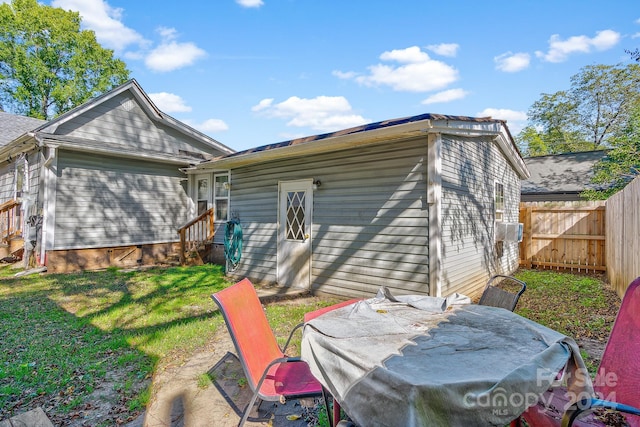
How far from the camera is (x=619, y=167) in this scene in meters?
11.3

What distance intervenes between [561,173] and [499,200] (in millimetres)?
9956

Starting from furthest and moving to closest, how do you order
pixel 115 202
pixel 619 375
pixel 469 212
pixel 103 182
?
pixel 115 202, pixel 103 182, pixel 469 212, pixel 619 375

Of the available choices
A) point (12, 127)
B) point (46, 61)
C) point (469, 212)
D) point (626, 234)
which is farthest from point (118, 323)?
point (46, 61)

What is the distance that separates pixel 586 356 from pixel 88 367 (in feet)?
16.7

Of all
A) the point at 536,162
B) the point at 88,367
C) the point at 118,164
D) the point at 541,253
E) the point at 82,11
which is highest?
the point at 82,11

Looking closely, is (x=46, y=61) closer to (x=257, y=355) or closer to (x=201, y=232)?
(x=201, y=232)

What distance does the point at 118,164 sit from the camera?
355 inches

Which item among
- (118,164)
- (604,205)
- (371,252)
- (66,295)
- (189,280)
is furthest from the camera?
(118,164)

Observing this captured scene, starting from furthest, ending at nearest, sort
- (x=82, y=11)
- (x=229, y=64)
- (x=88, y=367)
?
(x=82, y=11) < (x=229, y=64) < (x=88, y=367)

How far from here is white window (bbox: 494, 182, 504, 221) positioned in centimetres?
753

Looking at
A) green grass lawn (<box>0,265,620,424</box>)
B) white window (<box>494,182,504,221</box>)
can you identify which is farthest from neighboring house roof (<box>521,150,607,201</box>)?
white window (<box>494,182,504,221</box>)

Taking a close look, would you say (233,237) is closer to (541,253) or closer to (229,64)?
(229,64)

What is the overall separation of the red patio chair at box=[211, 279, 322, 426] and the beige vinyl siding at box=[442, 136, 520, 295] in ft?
10.3

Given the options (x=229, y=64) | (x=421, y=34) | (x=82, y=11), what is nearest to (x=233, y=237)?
(x=229, y=64)
